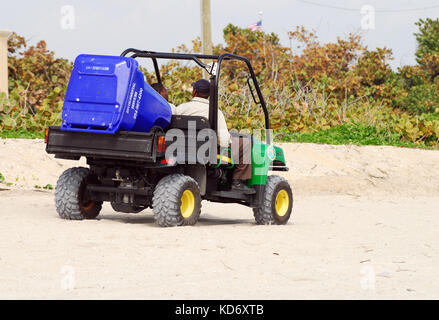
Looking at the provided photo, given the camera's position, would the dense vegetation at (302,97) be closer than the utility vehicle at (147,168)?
No

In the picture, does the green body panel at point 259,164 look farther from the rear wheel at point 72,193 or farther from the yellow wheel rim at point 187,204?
the rear wheel at point 72,193

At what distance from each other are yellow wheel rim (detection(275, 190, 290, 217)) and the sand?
0.23 m

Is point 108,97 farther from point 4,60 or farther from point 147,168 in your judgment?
point 4,60

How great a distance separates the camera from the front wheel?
1002 centimetres

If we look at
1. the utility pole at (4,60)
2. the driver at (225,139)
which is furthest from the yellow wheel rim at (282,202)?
the utility pole at (4,60)

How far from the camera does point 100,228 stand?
27.7ft

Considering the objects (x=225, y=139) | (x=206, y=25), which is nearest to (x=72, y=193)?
(x=225, y=139)

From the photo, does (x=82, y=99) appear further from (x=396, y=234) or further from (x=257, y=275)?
(x=396, y=234)

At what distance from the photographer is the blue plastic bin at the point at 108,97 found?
26.9 feet

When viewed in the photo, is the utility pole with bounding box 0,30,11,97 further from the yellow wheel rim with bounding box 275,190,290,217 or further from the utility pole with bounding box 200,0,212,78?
the yellow wheel rim with bounding box 275,190,290,217

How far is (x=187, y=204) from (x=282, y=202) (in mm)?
1962

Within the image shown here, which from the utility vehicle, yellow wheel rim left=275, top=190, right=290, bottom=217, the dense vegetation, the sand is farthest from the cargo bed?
the dense vegetation

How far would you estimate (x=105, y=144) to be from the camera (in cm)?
835

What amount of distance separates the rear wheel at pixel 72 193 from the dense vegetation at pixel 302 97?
865cm
